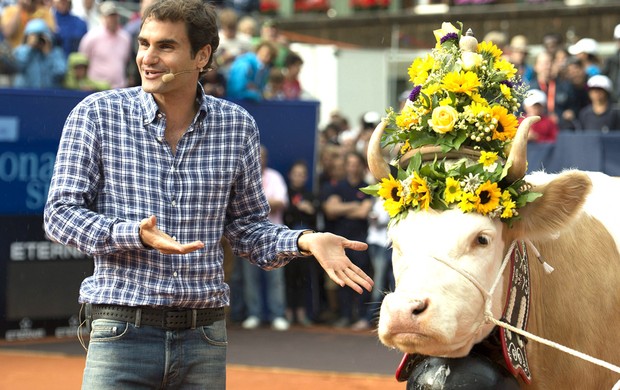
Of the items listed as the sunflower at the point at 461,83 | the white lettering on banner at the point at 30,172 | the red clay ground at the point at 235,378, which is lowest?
the red clay ground at the point at 235,378

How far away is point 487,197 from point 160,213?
1.25 m

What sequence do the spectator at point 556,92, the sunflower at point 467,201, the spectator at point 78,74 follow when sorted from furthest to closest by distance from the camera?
the spectator at point 556,92, the spectator at point 78,74, the sunflower at point 467,201

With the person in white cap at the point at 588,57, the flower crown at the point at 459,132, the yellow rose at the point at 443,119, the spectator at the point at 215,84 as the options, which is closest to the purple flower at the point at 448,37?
the flower crown at the point at 459,132

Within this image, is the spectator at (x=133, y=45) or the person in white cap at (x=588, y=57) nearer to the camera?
the spectator at (x=133, y=45)

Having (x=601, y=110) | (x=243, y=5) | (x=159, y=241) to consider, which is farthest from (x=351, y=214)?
(x=159, y=241)

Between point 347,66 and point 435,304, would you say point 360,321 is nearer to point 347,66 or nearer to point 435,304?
point 347,66

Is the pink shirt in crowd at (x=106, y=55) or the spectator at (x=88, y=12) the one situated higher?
the spectator at (x=88, y=12)

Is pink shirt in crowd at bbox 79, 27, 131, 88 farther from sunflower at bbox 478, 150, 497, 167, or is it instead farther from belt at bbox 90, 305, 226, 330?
belt at bbox 90, 305, 226, 330

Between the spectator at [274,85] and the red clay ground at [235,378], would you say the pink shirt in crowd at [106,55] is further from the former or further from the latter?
the red clay ground at [235,378]

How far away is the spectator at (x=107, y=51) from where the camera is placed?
1369cm

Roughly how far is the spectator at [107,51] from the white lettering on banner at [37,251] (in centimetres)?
258

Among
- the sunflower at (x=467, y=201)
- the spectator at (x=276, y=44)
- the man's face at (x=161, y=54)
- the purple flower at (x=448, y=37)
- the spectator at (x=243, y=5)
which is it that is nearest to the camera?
the man's face at (x=161, y=54)

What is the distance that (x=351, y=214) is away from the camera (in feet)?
43.8

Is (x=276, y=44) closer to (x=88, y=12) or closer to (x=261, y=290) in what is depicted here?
(x=88, y=12)
